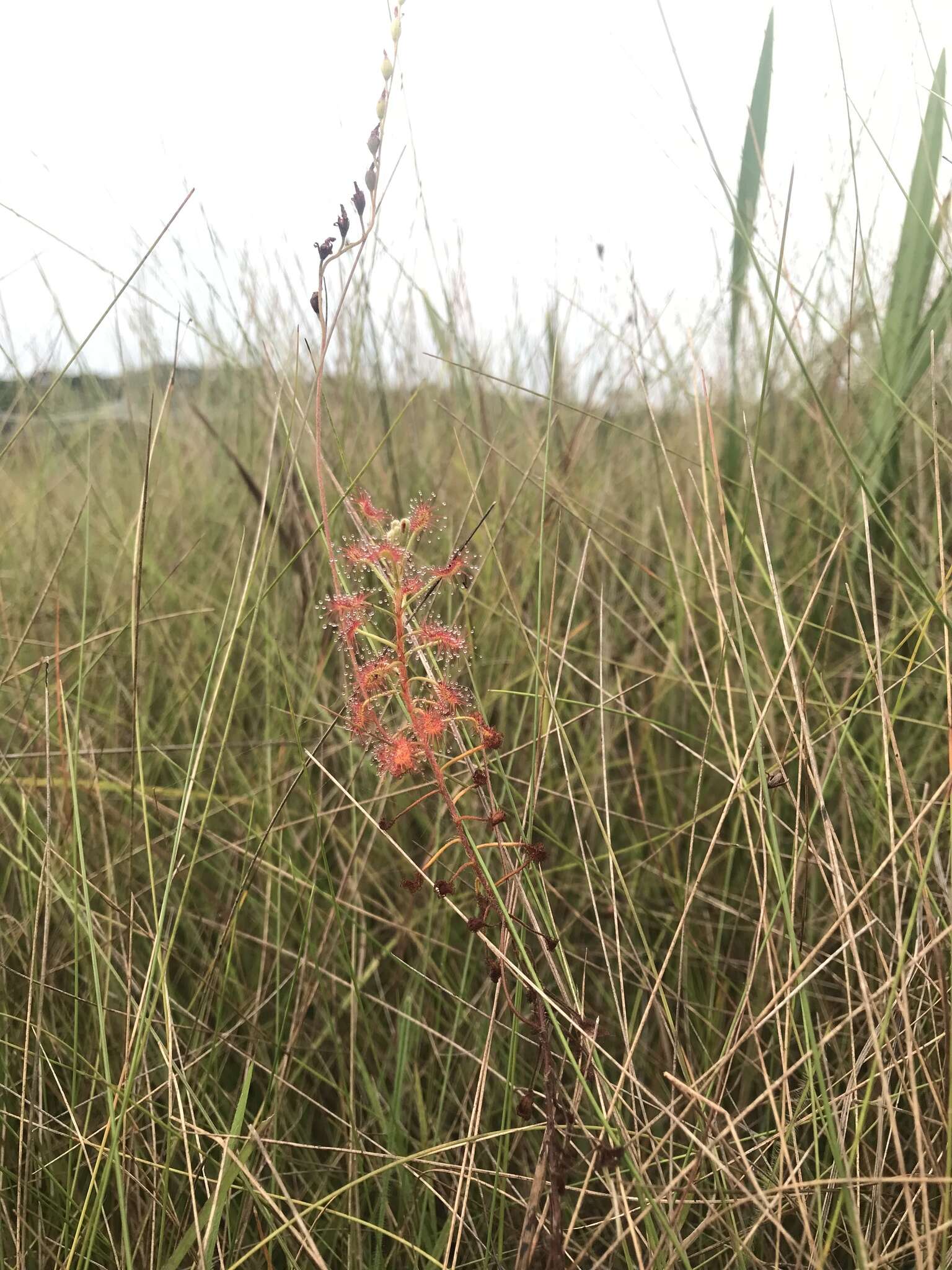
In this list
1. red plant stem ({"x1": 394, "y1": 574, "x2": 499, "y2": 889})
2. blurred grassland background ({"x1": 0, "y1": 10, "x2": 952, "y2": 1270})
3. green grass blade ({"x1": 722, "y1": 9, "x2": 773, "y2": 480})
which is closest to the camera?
red plant stem ({"x1": 394, "y1": 574, "x2": 499, "y2": 889})

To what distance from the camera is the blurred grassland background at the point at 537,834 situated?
68cm

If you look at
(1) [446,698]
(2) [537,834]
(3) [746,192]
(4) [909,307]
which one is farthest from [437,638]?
(3) [746,192]

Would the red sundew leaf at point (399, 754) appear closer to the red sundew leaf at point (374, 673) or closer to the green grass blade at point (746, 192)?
the red sundew leaf at point (374, 673)

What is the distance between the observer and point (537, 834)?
1.02 metres

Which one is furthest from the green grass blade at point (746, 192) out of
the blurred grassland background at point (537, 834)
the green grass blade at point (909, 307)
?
the green grass blade at point (909, 307)

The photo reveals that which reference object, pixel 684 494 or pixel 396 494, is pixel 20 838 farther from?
pixel 684 494

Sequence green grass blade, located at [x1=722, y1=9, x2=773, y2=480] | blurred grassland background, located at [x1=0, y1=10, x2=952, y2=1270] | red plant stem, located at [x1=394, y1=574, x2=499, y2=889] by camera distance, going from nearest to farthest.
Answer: red plant stem, located at [x1=394, y1=574, x2=499, y2=889], blurred grassland background, located at [x1=0, y1=10, x2=952, y2=1270], green grass blade, located at [x1=722, y1=9, x2=773, y2=480]

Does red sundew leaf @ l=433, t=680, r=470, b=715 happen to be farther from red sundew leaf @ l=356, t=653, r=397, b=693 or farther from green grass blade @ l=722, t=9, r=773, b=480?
green grass blade @ l=722, t=9, r=773, b=480

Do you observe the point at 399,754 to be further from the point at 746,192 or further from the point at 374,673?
the point at 746,192

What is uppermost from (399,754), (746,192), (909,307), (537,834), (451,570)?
(746,192)

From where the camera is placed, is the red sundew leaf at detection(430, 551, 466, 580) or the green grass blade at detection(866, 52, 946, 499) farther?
the green grass blade at detection(866, 52, 946, 499)

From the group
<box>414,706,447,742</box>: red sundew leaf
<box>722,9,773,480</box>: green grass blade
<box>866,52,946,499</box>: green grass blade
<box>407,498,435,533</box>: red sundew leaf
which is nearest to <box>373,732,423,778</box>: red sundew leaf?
<box>414,706,447,742</box>: red sundew leaf

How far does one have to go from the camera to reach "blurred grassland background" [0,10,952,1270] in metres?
0.68

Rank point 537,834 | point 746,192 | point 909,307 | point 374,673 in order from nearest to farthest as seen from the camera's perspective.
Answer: point 374,673, point 537,834, point 909,307, point 746,192
